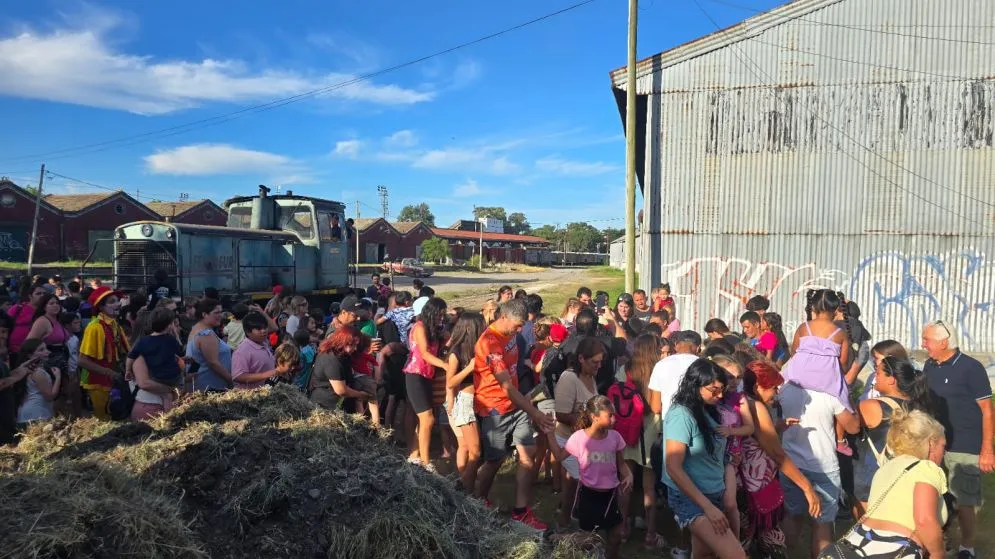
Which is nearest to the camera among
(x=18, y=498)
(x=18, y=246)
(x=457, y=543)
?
(x=18, y=498)

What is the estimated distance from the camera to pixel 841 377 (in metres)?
3.89

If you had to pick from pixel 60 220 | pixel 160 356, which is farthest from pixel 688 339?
pixel 60 220

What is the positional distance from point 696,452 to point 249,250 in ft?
36.9

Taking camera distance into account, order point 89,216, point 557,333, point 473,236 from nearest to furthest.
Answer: point 557,333, point 89,216, point 473,236

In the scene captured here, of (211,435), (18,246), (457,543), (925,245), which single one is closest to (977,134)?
(925,245)

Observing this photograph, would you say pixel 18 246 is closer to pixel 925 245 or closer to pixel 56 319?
pixel 56 319

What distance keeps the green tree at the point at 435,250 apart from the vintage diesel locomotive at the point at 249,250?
43399 millimetres

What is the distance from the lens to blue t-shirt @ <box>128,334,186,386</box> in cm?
486

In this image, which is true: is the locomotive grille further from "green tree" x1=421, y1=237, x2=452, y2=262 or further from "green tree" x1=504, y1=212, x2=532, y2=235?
"green tree" x1=504, y1=212, x2=532, y2=235

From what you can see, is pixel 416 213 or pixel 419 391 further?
pixel 416 213

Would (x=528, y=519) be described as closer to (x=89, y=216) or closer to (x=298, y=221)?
(x=298, y=221)

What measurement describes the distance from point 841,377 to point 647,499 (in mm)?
1686

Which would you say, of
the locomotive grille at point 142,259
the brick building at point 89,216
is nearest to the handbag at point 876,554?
the locomotive grille at point 142,259

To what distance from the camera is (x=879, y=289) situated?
453 inches
